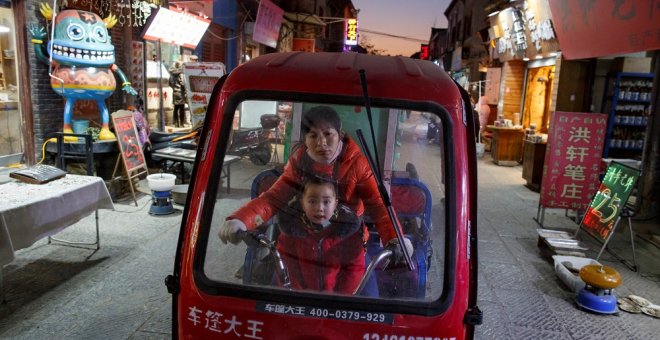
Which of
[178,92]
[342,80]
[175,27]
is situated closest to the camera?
[342,80]

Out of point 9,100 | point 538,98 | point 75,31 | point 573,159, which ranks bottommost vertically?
→ point 573,159

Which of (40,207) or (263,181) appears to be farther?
(40,207)

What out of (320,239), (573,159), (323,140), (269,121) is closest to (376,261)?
(320,239)

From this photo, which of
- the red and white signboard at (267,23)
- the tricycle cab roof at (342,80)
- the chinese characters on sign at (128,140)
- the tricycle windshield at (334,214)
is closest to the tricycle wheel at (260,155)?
the tricycle windshield at (334,214)

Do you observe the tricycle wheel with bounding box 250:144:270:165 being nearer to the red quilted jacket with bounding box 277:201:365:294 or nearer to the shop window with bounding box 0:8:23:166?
the red quilted jacket with bounding box 277:201:365:294

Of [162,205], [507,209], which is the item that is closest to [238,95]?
[162,205]

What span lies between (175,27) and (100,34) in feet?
9.65

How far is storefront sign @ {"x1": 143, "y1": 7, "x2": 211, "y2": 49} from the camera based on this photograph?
10008mm

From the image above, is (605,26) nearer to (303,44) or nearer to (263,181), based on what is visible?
(263,181)

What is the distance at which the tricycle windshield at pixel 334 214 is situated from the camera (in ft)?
7.55

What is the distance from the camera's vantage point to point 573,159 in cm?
766

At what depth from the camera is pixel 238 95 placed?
232cm

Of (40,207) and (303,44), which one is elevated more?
(303,44)

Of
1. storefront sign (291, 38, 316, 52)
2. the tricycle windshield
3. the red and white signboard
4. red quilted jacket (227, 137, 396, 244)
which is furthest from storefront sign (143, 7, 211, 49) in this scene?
storefront sign (291, 38, 316, 52)
